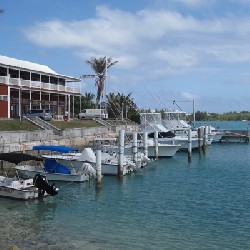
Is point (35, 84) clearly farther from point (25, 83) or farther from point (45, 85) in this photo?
point (45, 85)

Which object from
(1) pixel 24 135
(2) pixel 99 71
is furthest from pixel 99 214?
(2) pixel 99 71

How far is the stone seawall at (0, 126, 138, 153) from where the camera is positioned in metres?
40.7

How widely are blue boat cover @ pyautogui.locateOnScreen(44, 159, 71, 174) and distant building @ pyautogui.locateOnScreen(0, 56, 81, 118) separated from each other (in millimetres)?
25562

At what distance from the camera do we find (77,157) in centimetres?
3753

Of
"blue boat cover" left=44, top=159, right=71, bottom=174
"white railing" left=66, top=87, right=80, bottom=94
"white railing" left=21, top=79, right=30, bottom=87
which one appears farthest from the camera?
"white railing" left=66, top=87, right=80, bottom=94

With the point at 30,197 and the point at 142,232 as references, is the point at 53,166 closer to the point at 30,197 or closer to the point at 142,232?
the point at 30,197

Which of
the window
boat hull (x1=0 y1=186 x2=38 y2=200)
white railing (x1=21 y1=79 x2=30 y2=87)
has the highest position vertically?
white railing (x1=21 y1=79 x2=30 y2=87)

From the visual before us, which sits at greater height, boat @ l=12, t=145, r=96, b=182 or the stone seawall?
the stone seawall

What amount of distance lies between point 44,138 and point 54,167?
→ 15.1m

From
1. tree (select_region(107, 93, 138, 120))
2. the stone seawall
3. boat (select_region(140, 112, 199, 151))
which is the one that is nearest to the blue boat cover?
the stone seawall

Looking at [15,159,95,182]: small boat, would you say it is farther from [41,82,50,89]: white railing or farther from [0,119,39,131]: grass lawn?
[41,82,50,89]: white railing

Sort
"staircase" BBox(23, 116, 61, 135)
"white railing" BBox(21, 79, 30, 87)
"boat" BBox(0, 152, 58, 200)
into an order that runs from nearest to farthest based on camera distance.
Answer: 1. "boat" BBox(0, 152, 58, 200)
2. "staircase" BBox(23, 116, 61, 135)
3. "white railing" BBox(21, 79, 30, 87)

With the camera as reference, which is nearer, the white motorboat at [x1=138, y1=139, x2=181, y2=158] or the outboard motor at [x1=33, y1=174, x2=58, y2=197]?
the outboard motor at [x1=33, y1=174, x2=58, y2=197]

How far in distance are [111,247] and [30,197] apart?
32.9 ft
